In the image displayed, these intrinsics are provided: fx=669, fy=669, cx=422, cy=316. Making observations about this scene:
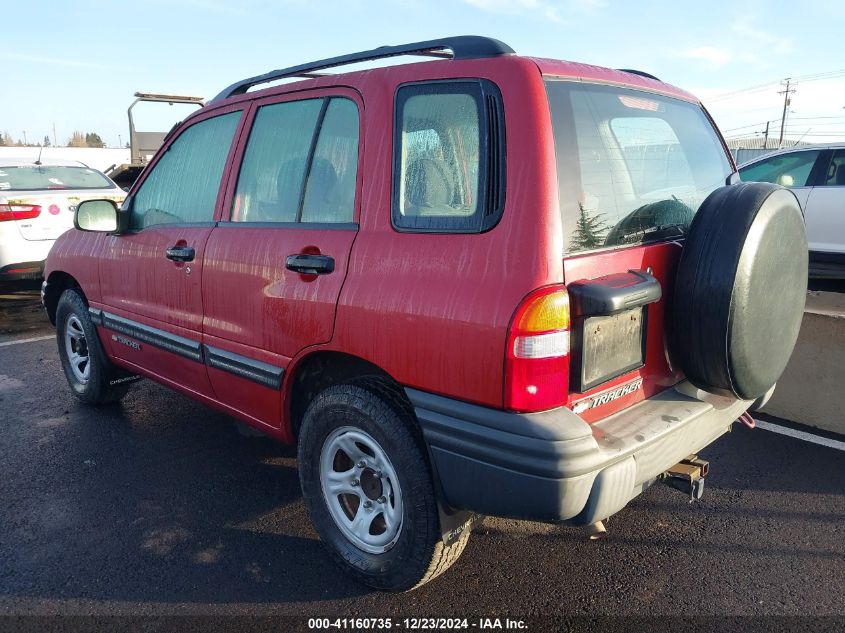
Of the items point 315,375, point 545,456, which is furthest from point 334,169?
point 545,456

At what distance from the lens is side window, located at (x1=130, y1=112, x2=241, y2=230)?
10.8 ft

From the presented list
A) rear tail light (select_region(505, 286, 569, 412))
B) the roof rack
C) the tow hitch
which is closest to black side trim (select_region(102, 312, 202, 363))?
the roof rack

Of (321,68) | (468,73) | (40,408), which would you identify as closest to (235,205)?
(321,68)

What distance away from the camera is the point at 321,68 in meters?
2.90

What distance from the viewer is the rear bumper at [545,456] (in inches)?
79.1

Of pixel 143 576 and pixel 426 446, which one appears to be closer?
pixel 426 446

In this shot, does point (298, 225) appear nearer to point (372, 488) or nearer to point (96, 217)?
point (372, 488)

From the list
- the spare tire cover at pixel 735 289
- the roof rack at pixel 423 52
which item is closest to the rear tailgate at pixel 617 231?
the spare tire cover at pixel 735 289

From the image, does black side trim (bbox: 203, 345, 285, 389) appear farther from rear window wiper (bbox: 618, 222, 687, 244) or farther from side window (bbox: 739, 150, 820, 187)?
side window (bbox: 739, 150, 820, 187)

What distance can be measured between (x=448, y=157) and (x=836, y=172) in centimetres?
692

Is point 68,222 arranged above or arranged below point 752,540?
above

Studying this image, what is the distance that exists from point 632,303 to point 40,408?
4219mm

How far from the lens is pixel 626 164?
2.50m

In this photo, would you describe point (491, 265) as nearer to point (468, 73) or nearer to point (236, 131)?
point (468, 73)
